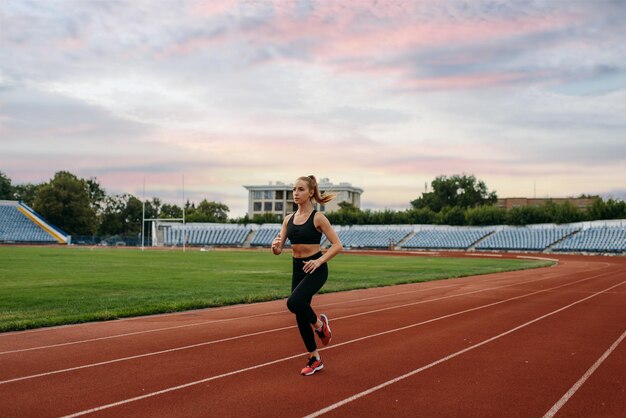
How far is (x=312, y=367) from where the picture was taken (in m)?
6.58

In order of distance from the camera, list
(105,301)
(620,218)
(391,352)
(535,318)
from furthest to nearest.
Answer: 1. (620,218)
2. (105,301)
3. (535,318)
4. (391,352)

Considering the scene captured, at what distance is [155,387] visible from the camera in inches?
235

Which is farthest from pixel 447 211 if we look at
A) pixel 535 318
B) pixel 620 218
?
pixel 535 318

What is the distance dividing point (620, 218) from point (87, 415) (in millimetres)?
70356

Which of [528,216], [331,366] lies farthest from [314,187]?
[528,216]

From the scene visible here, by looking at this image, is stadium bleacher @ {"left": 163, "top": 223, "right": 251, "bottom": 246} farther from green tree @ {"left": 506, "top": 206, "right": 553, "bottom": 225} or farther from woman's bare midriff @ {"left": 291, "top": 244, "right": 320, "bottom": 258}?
woman's bare midriff @ {"left": 291, "top": 244, "right": 320, "bottom": 258}

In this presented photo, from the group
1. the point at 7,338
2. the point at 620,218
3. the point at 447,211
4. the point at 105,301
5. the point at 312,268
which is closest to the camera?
the point at 312,268

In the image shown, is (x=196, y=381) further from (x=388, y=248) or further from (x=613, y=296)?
(x=388, y=248)

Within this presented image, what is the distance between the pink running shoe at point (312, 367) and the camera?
21.3ft

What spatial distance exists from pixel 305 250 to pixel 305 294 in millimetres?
500

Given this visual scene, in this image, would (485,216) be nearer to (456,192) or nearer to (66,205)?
(456,192)

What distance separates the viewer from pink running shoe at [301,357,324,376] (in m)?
6.50

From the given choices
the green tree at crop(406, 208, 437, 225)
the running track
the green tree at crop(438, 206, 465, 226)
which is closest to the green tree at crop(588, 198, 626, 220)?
the green tree at crop(438, 206, 465, 226)

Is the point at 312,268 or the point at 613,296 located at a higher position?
the point at 312,268
